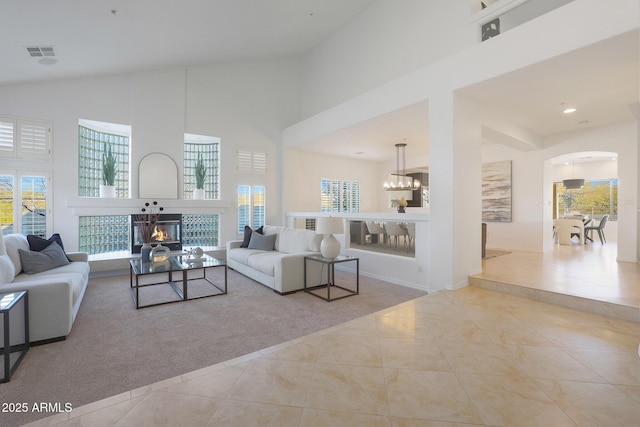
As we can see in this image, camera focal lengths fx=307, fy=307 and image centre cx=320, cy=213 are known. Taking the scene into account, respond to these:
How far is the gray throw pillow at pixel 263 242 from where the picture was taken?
225 inches

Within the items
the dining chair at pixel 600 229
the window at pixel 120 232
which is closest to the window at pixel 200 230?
the window at pixel 120 232

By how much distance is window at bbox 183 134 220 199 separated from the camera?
714 cm

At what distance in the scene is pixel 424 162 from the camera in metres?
9.30

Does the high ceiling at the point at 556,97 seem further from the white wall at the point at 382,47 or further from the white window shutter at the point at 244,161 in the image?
the white window shutter at the point at 244,161

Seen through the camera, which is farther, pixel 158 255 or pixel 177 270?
pixel 158 255

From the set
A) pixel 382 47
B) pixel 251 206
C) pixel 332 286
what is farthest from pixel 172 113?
pixel 332 286

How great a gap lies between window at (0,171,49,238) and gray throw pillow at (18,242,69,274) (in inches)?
64.8

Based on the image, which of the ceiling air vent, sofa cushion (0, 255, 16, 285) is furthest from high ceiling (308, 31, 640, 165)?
sofa cushion (0, 255, 16, 285)

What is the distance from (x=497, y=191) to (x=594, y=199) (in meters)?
6.20

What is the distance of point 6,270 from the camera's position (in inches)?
125

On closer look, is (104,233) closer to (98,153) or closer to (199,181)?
(98,153)

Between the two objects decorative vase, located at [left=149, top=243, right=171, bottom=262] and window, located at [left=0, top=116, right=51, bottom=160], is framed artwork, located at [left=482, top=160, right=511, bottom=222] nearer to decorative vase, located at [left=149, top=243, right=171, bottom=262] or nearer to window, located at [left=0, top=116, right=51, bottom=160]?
decorative vase, located at [left=149, top=243, right=171, bottom=262]

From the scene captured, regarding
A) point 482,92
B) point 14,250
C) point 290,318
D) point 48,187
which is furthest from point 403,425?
point 48,187

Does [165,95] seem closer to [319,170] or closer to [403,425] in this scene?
[319,170]
